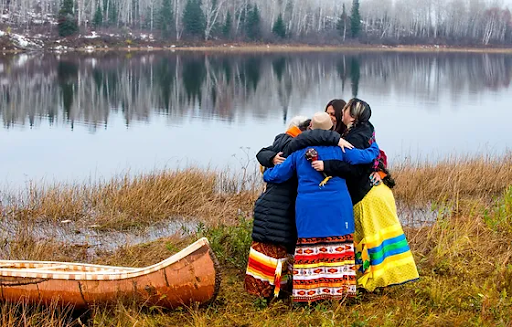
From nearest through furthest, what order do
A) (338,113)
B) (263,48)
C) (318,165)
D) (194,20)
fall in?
(318,165)
(338,113)
(194,20)
(263,48)

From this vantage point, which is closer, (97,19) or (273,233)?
(273,233)

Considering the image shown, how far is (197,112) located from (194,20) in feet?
148

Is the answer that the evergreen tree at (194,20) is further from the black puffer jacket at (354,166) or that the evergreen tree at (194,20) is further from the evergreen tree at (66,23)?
the black puffer jacket at (354,166)

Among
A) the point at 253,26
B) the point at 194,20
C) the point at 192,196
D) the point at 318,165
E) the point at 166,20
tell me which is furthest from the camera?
the point at 253,26

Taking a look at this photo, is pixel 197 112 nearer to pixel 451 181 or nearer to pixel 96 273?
pixel 451 181

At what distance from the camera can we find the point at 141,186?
27.9 feet

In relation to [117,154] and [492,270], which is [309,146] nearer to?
[492,270]

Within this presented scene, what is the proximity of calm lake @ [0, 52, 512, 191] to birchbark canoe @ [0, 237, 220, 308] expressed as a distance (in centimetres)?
541

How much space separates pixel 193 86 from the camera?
29.2 metres

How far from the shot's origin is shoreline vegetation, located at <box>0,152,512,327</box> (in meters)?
4.67

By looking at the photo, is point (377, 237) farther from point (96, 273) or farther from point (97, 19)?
point (97, 19)

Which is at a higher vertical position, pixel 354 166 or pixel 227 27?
pixel 227 27

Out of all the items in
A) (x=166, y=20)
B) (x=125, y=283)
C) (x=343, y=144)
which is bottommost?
(x=125, y=283)

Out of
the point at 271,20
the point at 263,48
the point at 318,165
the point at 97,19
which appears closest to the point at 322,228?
the point at 318,165
